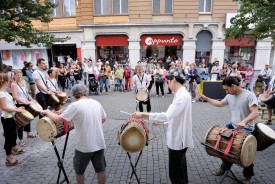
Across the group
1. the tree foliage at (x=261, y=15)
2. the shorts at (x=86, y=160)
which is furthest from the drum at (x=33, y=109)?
the tree foliage at (x=261, y=15)

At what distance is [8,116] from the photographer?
4.66 meters

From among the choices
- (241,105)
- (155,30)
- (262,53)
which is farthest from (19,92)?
(262,53)

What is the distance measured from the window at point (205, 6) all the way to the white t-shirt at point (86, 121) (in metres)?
19.0

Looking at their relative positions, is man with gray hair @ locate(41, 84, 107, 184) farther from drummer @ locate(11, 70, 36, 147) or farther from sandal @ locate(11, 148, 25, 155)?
sandal @ locate(11, 148, 25, 155)

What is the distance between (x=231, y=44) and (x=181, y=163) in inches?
752

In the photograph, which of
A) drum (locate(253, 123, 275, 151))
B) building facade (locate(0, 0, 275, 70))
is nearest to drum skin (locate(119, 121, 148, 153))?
drum (locate(253, 123, 275, 151))

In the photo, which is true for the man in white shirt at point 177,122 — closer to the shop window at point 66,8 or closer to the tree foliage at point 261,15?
the tree foliage at point 261,15

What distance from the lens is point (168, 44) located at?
66.8 feet

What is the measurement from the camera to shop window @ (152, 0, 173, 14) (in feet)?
64.1

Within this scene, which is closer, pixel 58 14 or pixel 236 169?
pixel 236 169

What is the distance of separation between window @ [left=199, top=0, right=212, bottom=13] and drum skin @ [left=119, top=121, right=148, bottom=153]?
18.7 meters

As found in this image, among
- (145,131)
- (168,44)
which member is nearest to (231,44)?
(168,44)

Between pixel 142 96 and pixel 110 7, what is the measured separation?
48.5 ft

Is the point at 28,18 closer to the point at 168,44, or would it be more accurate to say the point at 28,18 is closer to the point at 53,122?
the point at 53,122
